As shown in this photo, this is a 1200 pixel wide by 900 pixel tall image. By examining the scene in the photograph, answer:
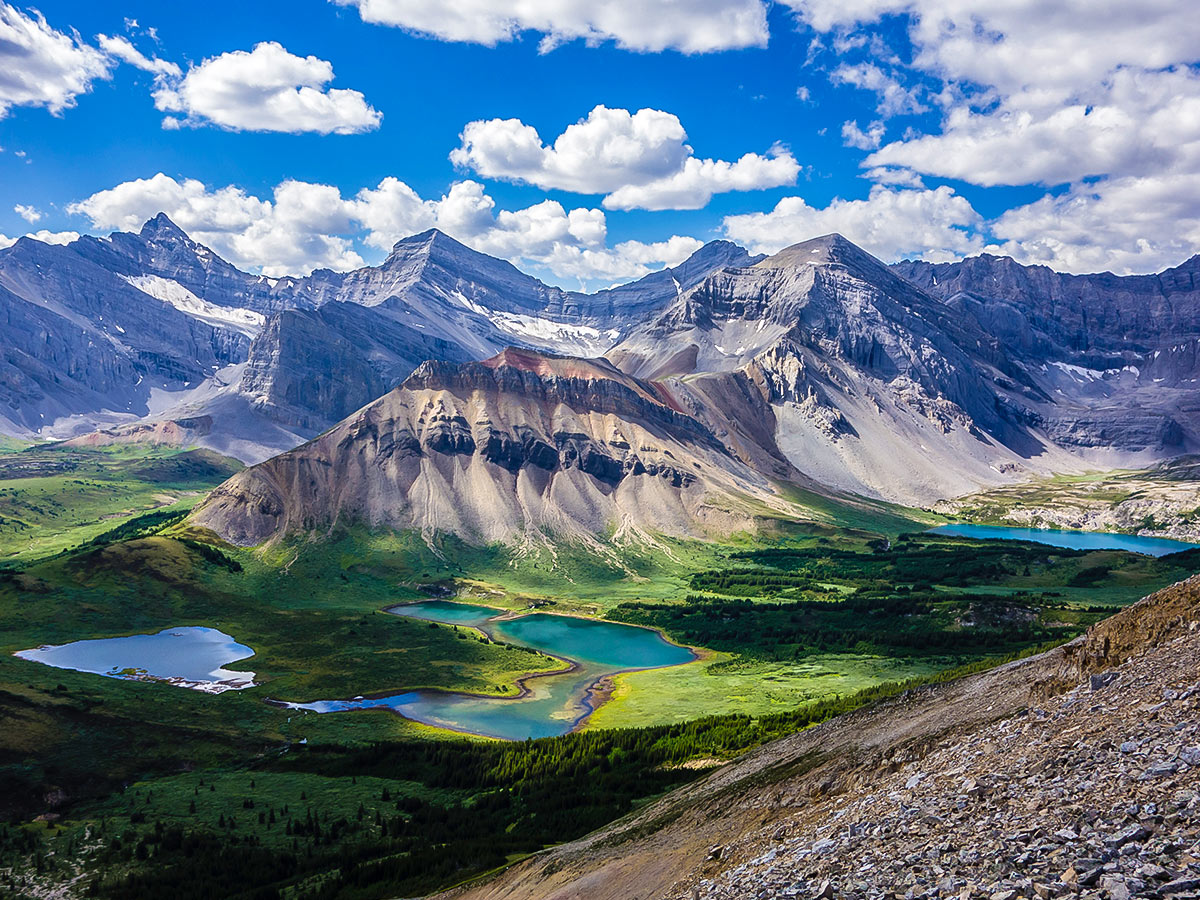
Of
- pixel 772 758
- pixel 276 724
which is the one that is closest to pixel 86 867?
pixel 276 724

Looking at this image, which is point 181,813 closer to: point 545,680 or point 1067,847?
point 545,680

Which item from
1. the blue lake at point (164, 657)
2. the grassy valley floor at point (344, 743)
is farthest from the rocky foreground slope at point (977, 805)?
the blue lake at point (164, 657)

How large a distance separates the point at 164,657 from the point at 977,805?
Answer: 163795 mm

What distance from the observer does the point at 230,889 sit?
7088 cm

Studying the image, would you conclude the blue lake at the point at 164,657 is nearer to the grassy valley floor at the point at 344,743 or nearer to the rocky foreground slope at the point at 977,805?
the grassy valley floor at the point at 344,743

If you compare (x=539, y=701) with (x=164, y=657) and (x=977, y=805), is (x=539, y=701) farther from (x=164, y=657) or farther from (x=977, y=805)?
(x=977, y=805)

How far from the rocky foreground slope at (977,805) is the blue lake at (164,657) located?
344 feet

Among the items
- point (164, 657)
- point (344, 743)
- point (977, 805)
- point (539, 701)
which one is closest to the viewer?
point (977, 805)

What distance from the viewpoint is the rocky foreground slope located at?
21.9 m

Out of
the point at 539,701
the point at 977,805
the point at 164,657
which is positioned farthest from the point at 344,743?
the point at 977,805

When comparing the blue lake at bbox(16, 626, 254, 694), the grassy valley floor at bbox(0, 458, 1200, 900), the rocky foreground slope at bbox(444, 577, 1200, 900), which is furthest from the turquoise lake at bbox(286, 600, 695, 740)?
the rocky foreground slope at bbox(444, 577, 1200, 900)

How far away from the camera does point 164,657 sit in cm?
15688

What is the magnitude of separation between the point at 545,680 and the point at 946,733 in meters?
120

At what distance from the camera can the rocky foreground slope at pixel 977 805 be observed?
21938mm
